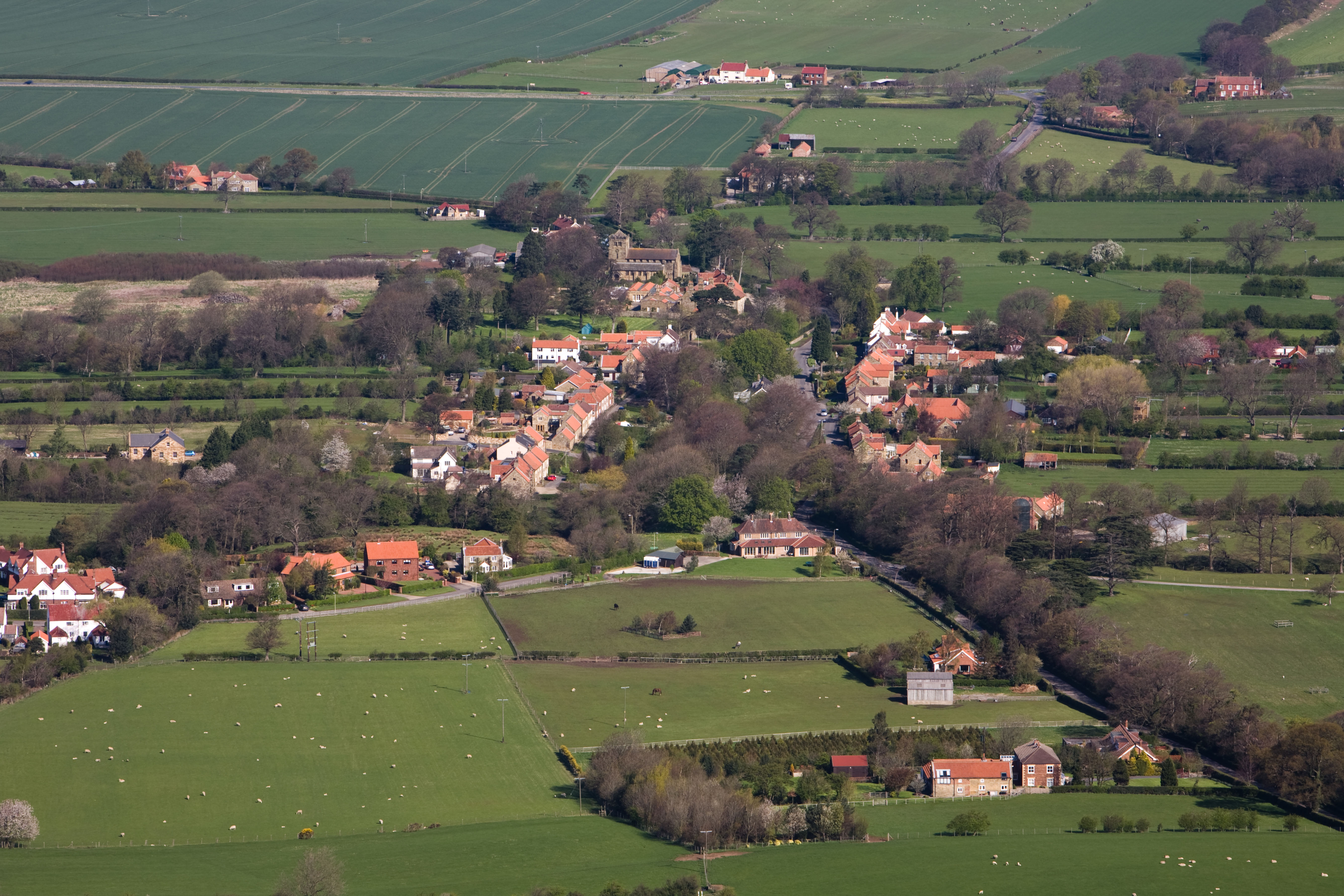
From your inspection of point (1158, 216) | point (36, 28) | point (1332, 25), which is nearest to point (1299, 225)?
point (1158, 216)

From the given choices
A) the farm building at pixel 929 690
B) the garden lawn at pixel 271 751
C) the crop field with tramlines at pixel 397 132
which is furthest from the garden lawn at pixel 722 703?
the crop field with tramlines at pixel 397 132

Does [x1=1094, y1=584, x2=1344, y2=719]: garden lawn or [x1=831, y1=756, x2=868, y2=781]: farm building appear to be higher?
[x1=1094, y1=584, x2=1344, y2=719]: garden lawn

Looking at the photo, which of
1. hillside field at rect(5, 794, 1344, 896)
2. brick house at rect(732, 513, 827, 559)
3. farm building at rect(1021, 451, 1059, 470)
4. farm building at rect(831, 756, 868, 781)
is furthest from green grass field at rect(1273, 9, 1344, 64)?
hillside field at rect(5, 794, 1344, 896)

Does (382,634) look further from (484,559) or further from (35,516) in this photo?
(35,516)

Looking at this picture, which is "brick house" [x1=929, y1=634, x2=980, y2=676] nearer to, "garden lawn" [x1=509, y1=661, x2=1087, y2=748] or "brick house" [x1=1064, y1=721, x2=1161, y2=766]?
"garden lawn" [x1=509, y1=661, x2=1087, y2=748]

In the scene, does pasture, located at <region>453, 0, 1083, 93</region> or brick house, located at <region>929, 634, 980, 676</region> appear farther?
pasture, located at <region>453, 0, 1083, 93</region>

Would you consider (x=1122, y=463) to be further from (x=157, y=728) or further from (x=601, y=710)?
(x=157, y=728)
